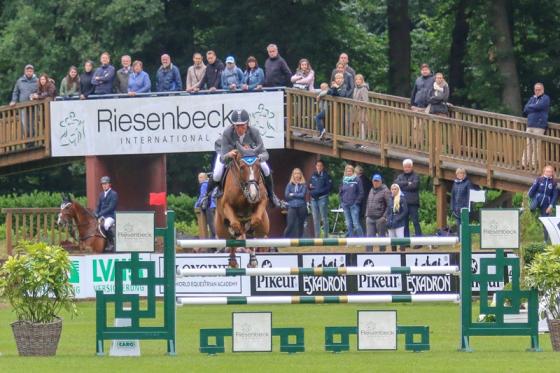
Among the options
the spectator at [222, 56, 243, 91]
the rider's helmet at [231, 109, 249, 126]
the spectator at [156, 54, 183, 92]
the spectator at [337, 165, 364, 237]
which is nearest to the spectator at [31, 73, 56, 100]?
the spectator at [156, 54, 183, 92]

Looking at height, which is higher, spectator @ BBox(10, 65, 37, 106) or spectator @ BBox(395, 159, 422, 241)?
spectator @ BBox(10, 65, 37, 106)

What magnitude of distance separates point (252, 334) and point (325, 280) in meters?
8.49

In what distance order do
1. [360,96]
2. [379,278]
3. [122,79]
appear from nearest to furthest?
[379,278] → [360,96] → [122,79]

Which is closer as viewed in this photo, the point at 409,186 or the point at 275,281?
the point at 275,281

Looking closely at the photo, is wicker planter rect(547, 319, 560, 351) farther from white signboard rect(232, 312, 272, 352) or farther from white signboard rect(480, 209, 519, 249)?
white signboard rect(232, 312, 272, 352)

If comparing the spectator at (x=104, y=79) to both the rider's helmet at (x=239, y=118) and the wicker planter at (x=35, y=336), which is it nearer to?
the rider's helmet at (x=239, y=118)

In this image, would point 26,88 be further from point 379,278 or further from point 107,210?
point 379,278

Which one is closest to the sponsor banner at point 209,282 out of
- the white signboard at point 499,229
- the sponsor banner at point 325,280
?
the sponsor banner at point 325,280

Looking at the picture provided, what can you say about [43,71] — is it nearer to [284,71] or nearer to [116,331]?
[284,71]

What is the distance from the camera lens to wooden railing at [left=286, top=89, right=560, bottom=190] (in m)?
30.0

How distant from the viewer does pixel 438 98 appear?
31.5 meters

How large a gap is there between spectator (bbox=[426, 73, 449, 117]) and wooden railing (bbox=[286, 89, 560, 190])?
609 mm

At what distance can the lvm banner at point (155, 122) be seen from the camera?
33.0 meters

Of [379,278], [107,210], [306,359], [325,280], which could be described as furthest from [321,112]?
[306,359]
